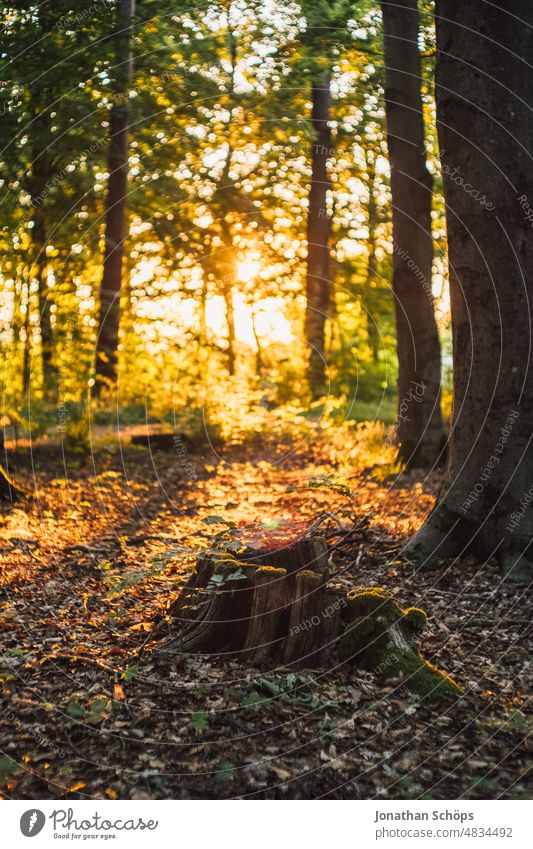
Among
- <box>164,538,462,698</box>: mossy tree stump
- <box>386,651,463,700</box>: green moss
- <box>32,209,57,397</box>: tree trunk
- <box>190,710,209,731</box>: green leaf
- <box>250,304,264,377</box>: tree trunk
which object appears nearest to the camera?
<box>190,710,209,731</box>: green leaf

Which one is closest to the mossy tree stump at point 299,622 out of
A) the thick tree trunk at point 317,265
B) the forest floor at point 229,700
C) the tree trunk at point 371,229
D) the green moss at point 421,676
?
the green moss at point 421,676

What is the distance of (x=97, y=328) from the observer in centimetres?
1338

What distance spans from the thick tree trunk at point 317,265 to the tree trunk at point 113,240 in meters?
4.77

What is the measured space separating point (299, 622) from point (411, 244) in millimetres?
7403

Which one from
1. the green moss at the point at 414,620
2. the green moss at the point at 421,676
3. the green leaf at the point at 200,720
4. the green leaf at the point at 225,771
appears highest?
the green moss at the point at 414,620

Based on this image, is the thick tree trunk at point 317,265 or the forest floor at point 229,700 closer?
the forest floor at point 229,700

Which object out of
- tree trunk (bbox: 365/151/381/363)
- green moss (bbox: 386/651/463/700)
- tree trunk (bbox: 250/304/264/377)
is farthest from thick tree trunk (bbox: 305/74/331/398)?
green moss (bbox: 386/651/463/700)

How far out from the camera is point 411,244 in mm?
10555

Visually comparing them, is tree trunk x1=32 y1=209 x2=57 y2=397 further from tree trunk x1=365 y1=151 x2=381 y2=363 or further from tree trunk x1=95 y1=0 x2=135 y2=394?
tree trunk x1=365 y1=151 x2=381 y2=363

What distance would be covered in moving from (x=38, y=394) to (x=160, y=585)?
6.07m

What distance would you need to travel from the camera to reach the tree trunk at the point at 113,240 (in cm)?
1199

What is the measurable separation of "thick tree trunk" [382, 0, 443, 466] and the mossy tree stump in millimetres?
6320

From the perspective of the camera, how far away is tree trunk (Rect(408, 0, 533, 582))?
6.16m

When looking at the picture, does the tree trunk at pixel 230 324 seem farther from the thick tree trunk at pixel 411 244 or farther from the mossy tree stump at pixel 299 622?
the mossy tree stump at pixel 299 622
